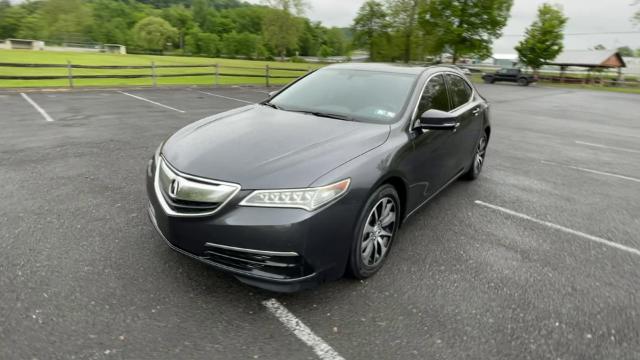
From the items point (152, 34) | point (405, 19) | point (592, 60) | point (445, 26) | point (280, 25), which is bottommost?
point (592, 60)

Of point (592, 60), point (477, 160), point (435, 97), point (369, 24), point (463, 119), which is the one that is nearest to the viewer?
point (435, 97)

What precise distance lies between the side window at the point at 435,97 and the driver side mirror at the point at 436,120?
0.15 meters

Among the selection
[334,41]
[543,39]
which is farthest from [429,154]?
[334,41]

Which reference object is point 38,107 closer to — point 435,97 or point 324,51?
point 435,97

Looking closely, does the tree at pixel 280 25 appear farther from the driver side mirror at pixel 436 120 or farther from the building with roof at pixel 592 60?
the driver side mirror at pixel 436 120

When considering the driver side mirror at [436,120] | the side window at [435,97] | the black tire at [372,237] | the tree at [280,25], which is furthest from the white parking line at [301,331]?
the tree at [280,25]

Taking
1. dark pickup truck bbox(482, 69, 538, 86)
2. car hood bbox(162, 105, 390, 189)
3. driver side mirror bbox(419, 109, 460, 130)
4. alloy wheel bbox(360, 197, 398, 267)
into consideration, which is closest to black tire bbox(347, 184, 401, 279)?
alloy wheel bbox(360, 197, 398, 267)

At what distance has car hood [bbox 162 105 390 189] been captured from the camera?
2.63 m

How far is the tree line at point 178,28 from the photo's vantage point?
198 feet

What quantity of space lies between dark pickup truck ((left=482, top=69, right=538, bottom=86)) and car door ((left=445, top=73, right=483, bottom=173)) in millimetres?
35869

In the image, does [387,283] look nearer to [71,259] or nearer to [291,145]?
[291,145]

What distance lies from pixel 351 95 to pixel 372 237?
154 cm

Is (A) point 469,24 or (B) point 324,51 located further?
(B) point 324,51

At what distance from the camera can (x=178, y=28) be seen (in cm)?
12212
